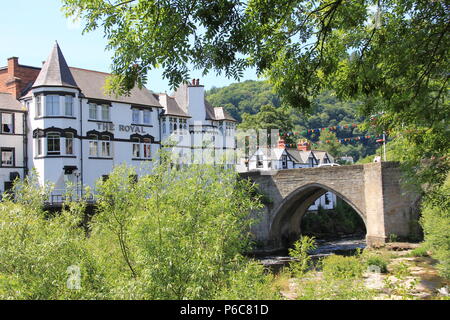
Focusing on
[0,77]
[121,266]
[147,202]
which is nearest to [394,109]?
[147,202]

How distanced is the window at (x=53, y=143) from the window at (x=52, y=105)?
4.57 ft

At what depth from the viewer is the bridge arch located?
124 ft

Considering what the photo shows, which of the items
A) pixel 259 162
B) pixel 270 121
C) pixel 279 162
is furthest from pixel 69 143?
pixel 270 121

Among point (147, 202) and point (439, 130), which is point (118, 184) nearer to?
point (147, 202)

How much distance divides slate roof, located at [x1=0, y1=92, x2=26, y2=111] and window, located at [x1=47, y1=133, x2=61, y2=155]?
2961mm

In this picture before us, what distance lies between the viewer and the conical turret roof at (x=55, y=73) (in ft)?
98.6

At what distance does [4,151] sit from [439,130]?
2845 cm

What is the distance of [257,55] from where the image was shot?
7.49m

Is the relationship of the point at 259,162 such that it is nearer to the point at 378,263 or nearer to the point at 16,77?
Answer: the point at 16,77

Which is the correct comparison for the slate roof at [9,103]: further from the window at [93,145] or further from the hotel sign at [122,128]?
the hotel sign at [122,128]

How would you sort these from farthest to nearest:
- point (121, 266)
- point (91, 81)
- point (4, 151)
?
point (91, 81)
point (4, 151)
point (121, 266)

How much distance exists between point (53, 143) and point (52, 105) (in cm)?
244

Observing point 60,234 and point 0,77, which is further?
point 0,77

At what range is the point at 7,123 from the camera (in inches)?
1202
